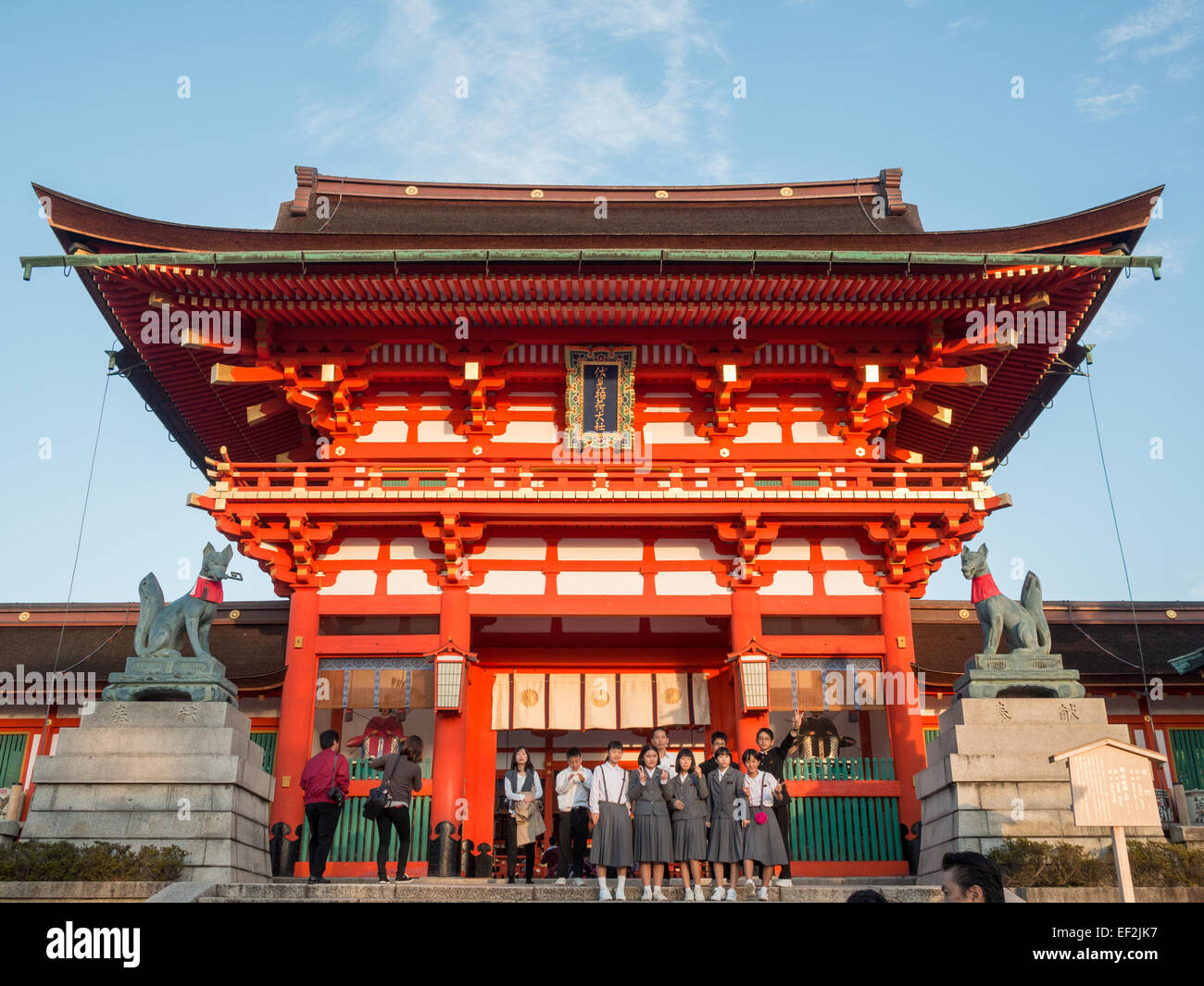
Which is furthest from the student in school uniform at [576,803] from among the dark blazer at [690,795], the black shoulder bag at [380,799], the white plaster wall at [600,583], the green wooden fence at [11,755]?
the green wooden fence at [11,755]

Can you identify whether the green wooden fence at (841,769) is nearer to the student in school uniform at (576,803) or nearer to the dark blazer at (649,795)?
the student in school uniform at (576,803)

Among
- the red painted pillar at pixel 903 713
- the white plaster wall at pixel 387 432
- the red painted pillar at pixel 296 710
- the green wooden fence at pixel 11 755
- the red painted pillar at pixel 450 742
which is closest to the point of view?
the red painted pillar at pixel 296 710

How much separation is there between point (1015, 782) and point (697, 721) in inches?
259

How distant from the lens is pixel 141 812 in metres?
12.2

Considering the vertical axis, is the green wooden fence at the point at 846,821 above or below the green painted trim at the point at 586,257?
below

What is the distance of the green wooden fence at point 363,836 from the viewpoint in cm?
1529

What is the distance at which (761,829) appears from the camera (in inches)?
428

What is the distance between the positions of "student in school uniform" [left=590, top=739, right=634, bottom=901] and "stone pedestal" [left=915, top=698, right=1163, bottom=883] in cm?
377

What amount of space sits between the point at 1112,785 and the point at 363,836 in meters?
10.3

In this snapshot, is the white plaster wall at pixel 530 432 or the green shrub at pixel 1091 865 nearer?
the green shrub at pixel 1091 865

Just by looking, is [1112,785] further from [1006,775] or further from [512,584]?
[512,584]

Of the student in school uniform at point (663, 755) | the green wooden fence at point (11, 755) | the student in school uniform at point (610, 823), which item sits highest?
the green wooden fence at point (11, 755)

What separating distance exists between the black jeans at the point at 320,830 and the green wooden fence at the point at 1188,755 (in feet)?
48.2

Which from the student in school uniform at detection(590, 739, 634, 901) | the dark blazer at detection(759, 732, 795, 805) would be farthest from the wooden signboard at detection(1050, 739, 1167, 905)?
the student in school uniform at detection(590, 739, 634, 901)
